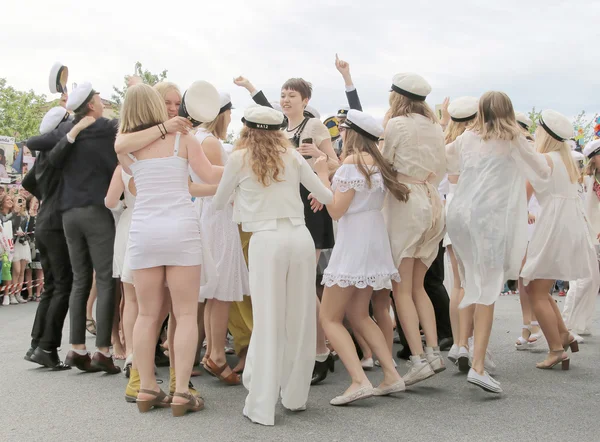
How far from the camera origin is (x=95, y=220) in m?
6.66

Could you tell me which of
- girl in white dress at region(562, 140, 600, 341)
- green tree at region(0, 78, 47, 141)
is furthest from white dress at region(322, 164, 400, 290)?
green tree at region(0, 78, 47, 141)

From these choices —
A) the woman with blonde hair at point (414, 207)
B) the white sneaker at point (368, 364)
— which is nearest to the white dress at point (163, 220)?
the woman with blonde hair at point (414, 207)

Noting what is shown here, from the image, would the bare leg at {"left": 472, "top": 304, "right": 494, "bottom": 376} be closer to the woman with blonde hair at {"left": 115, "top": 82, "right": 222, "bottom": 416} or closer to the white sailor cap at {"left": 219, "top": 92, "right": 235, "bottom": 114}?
the woman with blonde hair at {"left": 115, "top": 82, "right": 222, "bottom": 416}

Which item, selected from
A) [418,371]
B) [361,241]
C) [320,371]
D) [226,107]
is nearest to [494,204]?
[361,241]

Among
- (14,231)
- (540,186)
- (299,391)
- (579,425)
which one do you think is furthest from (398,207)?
(14,231)

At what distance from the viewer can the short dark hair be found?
22.3 feet

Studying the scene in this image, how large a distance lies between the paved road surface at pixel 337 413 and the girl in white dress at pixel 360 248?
1.31ft

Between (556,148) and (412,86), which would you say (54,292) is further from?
(556,148)

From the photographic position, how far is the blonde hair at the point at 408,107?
236 inches

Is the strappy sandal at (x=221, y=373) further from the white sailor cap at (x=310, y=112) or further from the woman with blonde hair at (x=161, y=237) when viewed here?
the white sailor cap at (x=310, y=112)

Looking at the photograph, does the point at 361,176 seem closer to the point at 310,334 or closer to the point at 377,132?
the point at 377,132

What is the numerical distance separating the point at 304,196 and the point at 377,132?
1342 mm

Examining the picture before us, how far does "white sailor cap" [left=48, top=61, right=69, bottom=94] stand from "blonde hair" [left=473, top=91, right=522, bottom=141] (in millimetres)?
4160

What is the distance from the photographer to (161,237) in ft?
16.4
